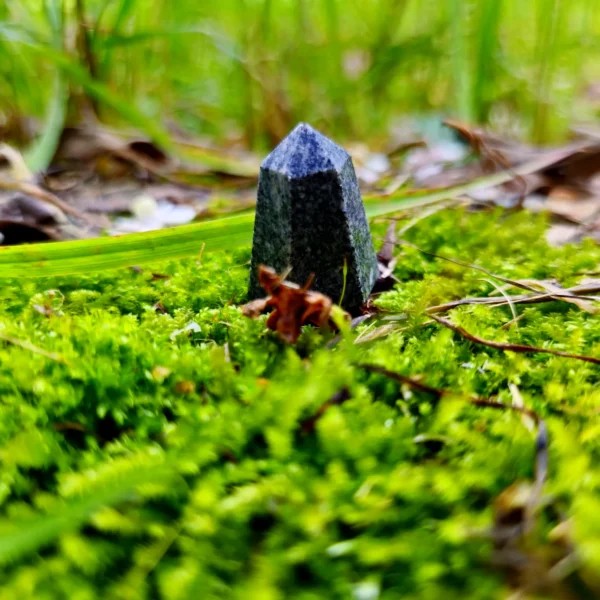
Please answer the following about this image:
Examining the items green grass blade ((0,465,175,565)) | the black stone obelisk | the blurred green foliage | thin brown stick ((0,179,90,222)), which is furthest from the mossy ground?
the blurred green foliage

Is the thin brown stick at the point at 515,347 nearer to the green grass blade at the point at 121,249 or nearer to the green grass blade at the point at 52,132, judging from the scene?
the green grass blade at the point at 121,249

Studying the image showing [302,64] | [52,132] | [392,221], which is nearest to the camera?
[392,221]

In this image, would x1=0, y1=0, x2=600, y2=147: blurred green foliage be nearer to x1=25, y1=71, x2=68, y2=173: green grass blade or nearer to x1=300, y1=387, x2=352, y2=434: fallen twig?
x1=25, y1=71, x2=68, y2=173: green grass blade

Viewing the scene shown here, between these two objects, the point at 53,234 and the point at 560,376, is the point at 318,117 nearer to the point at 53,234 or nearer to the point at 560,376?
the point at 53,234

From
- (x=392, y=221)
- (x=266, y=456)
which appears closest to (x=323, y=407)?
(x=266, y=456)

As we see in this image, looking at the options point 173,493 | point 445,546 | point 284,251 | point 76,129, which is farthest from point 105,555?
point 76,129

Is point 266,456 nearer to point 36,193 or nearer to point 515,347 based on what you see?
point 515,347

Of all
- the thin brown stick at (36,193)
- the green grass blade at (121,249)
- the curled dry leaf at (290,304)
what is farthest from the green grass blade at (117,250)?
the thin brown stick at (36,193)
